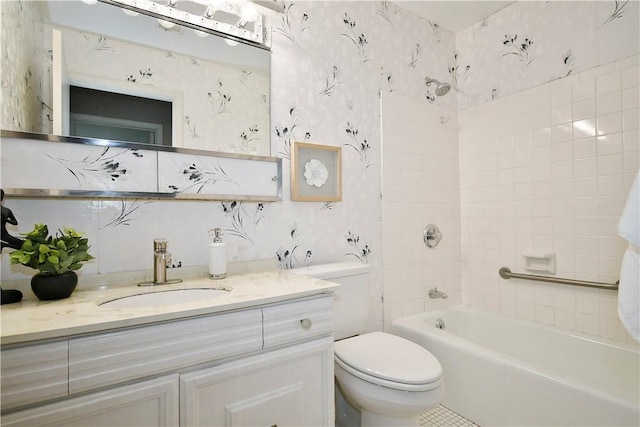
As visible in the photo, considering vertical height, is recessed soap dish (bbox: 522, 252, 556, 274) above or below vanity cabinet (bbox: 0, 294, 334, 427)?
above

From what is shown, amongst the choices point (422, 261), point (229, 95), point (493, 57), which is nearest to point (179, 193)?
point (229, 95)

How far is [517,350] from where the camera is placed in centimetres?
189

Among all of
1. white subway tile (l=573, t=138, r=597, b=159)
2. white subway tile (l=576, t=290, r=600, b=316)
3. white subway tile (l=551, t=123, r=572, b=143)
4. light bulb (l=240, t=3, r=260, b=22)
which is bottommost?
white subway tile (l=576, t=290, r=600, b=316)

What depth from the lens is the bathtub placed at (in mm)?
1219

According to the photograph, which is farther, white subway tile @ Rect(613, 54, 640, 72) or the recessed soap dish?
the recessed soap dish

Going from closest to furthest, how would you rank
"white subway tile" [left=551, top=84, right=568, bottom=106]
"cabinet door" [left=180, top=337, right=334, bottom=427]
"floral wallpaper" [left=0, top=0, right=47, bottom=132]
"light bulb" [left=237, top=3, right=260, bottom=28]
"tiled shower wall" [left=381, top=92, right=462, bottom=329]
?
"cabinet door" [left=180, top=337, right=334, bottom=427], "floral wallpaper" [left=0, top=0, right=47, bottom=132], "light bulb" [left=237, top=3, right=260, bottom=28], "white subway tile" [left=551, top=84, right=568, bottom=106], "tiled shower wall" [left=381, top=92, right=462, bottom=329]

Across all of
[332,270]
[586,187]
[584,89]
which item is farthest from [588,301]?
[332,270]

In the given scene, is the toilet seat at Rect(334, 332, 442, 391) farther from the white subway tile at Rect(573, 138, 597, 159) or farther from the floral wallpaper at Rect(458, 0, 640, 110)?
the floral wallpaper at Rect(458, 0, 640, 110)

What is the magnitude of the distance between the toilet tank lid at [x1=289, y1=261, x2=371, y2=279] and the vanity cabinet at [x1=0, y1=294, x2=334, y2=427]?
333mm

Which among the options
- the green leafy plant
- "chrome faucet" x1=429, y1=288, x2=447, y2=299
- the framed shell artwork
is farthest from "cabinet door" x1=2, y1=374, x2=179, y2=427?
"chrome faucet" x1=429, y1=288, x2=447, y2=299

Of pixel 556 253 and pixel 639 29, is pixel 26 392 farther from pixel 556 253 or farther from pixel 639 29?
pixel 639 29

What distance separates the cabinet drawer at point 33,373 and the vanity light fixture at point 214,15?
1.21 m

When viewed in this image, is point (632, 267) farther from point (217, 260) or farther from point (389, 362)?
point (217, 260)

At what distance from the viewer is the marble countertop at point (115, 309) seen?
2.38ft
